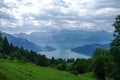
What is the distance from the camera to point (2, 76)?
95.8ft

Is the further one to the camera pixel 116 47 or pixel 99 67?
pixel 99 67

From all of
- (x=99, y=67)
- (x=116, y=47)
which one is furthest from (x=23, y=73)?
(x=99, y=67)

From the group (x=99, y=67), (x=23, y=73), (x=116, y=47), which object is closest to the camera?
(x=23, y=73)

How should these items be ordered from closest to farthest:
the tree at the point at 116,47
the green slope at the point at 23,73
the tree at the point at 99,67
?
the green slope at the point at 23,73 → the tree at the point at 116,47 → the tree at the point at 99,67

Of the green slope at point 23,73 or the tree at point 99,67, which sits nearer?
the green slope at point 23,73

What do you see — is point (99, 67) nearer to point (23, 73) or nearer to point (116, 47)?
point (116, 47)

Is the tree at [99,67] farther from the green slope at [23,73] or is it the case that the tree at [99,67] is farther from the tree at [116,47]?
the green slope at [23,73]

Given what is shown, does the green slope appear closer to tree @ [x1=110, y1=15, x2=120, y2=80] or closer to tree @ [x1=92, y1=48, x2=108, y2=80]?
tree @ [x1=110, y1=15, x2=120, y2=80]

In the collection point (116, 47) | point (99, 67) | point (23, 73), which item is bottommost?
point (23, 73)

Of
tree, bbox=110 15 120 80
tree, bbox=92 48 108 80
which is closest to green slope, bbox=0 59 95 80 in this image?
tree, bbox=110 15 120 80

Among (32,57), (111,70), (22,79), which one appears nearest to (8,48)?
(32,57)

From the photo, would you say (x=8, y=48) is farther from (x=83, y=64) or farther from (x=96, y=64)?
(x=96, y=64)

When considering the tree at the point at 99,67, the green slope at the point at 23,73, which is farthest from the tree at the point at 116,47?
the tree at the point at 99,67

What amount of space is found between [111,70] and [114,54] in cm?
434
